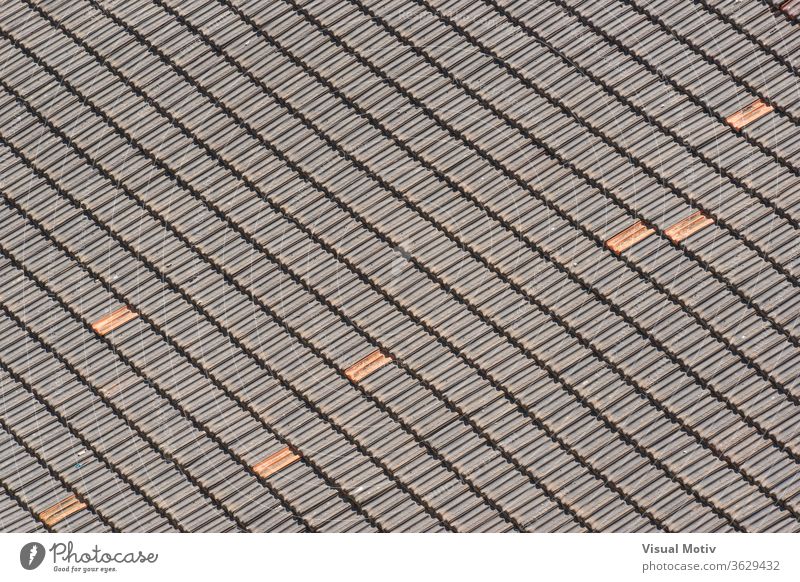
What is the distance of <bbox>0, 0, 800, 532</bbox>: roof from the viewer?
5312 cm

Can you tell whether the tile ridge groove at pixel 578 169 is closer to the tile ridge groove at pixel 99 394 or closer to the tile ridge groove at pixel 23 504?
the tile ridge groove at pixel 99 394

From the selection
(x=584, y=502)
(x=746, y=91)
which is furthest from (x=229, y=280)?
(x=746, y=91)

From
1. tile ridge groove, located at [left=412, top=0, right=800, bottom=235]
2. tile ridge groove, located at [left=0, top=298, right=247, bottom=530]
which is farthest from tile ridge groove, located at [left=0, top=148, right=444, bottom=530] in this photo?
tile ridge groove, located at [left=412, top=0, right=800, bottom=235]

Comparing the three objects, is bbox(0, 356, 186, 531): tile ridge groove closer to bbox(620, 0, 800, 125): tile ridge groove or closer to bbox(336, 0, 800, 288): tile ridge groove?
bbox(336, 0, 800, 288): tile ridge groove

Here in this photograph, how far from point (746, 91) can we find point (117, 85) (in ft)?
75.2

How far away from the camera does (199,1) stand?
58.6 m

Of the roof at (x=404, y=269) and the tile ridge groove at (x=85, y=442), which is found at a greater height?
the roof at (x=404, y=269)
